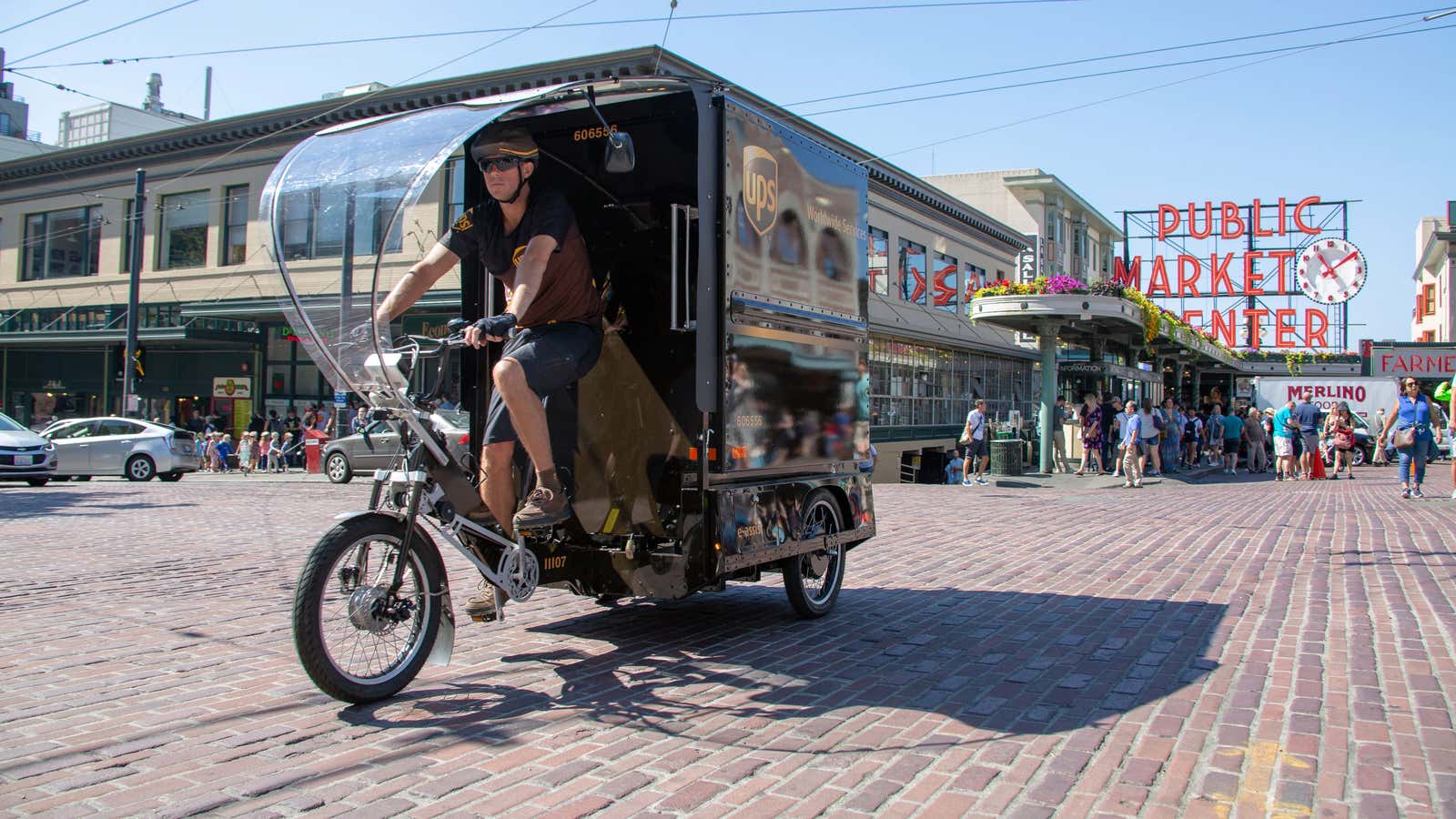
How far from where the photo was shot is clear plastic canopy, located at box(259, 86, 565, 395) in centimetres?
452

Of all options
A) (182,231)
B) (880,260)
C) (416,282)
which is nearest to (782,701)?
(416,282)

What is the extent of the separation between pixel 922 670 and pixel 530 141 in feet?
10.3

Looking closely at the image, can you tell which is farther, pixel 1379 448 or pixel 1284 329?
pixel 1284 329

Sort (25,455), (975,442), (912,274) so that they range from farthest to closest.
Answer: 1. (912,274)
2. (975,442)
3. (25,455)

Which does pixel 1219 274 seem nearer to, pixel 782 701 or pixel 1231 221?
pixel 1231 221

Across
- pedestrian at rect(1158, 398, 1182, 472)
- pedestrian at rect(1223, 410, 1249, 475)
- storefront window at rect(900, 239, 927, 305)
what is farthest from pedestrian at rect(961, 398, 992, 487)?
storefront window at rect(900, 239, 927, 305)

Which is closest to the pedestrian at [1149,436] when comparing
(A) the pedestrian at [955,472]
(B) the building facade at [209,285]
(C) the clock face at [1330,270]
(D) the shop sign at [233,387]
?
(A) the pedestrian at [955,472]

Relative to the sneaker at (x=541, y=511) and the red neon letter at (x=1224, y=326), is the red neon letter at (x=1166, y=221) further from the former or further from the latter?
the sneaker at (x=541, y=511)

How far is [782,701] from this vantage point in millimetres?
4648

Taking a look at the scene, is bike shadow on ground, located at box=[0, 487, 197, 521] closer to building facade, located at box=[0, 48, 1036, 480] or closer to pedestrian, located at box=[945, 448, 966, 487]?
building facade, located at box=[0, 48, 1036, 480]

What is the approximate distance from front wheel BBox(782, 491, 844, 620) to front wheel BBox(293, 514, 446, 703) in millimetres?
2310

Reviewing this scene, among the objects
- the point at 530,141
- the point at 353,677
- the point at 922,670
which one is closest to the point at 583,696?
the point at 353,677

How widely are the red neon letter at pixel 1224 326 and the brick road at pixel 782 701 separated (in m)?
43.6

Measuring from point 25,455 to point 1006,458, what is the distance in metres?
19.3
